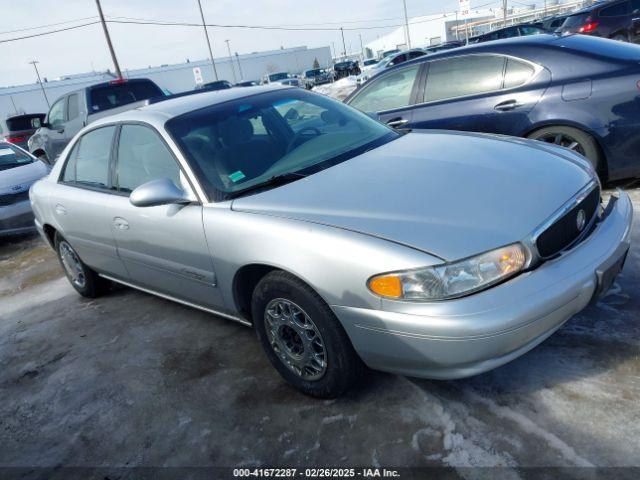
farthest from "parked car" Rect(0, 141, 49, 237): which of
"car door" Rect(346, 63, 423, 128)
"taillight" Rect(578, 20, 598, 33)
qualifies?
"taillight" Rect(578, 20, 598, 33)

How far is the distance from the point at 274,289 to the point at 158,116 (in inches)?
58.4

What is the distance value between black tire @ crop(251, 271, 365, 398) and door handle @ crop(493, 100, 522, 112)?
10.2 feet

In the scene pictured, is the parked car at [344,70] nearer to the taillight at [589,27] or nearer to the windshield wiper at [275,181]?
the taillight at [589,27]

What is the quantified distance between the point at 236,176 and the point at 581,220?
1800mm

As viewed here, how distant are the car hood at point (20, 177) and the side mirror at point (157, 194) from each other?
5.48 m

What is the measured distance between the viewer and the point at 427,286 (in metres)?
2.04

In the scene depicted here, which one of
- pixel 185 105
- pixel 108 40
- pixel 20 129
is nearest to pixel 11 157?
pixel 185 105

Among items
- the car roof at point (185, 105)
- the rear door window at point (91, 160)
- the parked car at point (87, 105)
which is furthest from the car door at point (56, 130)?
the car roof at point (185, 105)

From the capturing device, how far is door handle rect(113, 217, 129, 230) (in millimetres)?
3368

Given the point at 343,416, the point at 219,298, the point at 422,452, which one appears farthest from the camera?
the point at 219,298

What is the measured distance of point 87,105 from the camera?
9.49m

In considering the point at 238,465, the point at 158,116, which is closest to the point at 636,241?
the point at 238,465

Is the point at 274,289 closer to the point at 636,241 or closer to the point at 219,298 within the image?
the point at 219,298

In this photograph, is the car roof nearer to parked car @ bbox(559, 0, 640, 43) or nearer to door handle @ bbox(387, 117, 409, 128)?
door handle @ bbox(387, 117, 409, 128)
